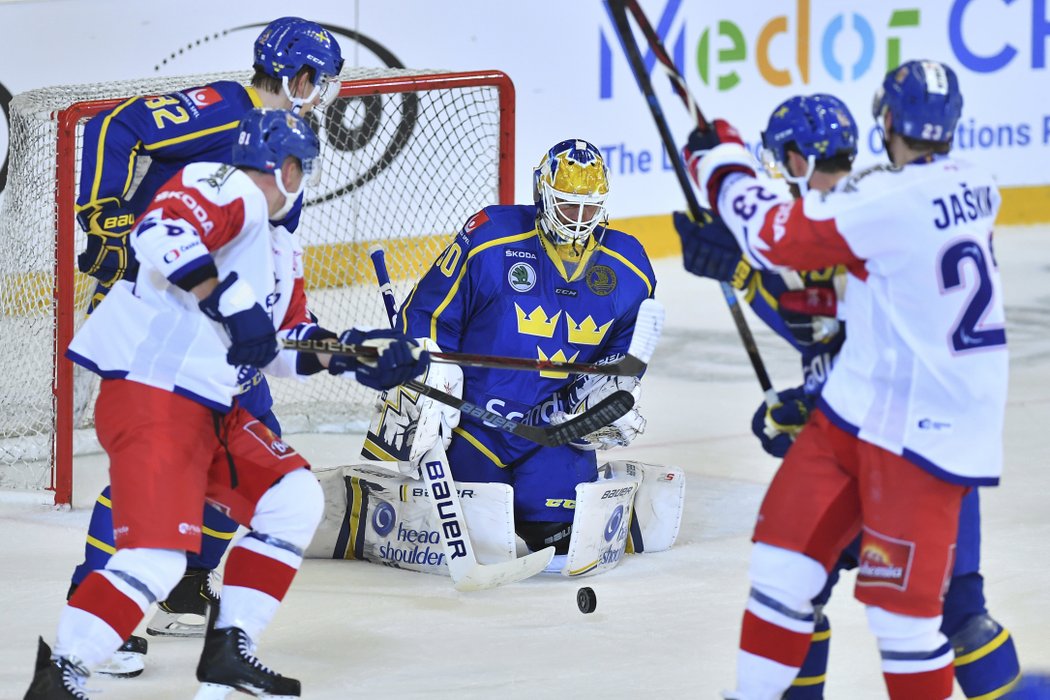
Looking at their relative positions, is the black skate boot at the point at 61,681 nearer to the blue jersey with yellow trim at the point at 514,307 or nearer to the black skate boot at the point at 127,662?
the black skate boot at the point at 127,662

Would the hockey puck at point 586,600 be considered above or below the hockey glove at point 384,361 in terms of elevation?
below

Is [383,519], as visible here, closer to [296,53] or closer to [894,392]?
[296,53]

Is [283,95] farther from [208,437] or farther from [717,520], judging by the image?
[717,520]

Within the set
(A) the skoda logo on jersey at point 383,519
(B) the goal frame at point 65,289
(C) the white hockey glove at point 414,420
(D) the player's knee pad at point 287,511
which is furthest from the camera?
(B) the goal frame at point 65,289

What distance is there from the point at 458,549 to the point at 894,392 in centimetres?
156

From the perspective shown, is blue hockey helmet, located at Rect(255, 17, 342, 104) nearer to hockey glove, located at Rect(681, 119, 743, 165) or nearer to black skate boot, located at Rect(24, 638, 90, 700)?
hockey glove, located at Rect(681, 119, 743, 165)

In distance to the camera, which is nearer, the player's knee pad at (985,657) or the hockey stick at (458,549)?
the player's knee pad at (985,657)

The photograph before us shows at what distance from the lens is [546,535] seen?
172 inches

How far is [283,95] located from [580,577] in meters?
1.32

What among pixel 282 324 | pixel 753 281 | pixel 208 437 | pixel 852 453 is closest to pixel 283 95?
pixel 282 324

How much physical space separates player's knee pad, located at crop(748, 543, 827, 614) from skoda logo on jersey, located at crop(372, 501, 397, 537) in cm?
157

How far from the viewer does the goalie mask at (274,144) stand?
10.3ft

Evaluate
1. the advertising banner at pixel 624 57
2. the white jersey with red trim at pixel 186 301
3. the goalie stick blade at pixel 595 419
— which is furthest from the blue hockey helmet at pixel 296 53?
the advertising banner at pixel 624 57

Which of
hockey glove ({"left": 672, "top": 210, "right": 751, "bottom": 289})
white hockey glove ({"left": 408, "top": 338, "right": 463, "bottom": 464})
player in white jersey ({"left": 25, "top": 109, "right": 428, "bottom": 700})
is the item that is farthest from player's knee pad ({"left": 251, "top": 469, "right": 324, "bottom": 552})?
white hockey glove ({"left": 408, "top": 338, "right": 463, "bottom": 464})
